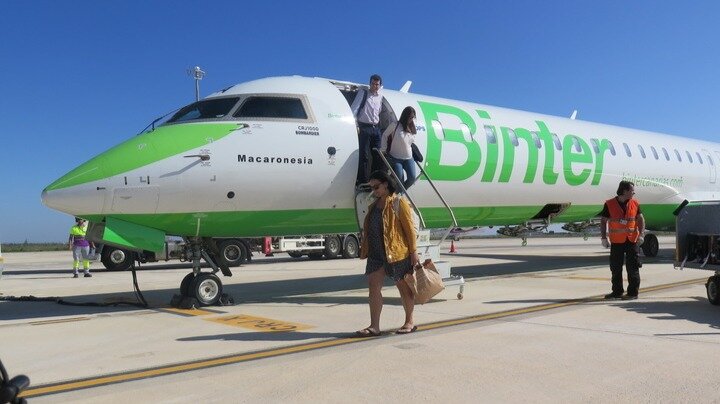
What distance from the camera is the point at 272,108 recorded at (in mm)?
8586

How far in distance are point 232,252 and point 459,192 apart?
11518 mm

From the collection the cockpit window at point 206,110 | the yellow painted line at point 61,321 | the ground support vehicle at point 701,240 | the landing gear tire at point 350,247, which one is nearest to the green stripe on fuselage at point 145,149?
the cockpit window at point 206,110

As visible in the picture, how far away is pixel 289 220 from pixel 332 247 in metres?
13.5

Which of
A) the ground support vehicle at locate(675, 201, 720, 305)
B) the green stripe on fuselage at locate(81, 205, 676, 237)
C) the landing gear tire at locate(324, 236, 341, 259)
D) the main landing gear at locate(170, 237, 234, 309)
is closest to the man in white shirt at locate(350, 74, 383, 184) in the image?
the green stripe on fuselage at locate(81, 205, 676, 237)

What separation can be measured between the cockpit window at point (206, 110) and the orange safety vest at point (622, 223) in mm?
5967

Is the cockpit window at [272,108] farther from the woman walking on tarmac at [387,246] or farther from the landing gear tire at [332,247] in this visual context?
the landing gear tire at [332,247]

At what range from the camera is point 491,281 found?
11.7m

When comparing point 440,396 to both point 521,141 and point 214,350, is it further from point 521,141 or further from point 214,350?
point 521,141

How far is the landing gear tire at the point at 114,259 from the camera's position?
19016 millimetres

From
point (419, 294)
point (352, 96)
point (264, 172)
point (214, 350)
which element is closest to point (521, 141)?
point (352, 96)

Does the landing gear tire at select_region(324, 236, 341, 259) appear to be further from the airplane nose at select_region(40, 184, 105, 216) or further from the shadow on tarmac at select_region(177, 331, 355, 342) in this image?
the shadow on tarmac at select_region(177, 331, 355, 342)

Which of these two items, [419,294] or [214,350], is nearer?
[214,350]

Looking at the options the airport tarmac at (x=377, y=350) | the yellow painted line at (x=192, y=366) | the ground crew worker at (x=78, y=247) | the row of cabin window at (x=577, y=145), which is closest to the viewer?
the airport tarmac at (x=377, y=350)

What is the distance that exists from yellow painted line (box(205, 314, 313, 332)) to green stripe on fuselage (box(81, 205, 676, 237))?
140 centimetres
